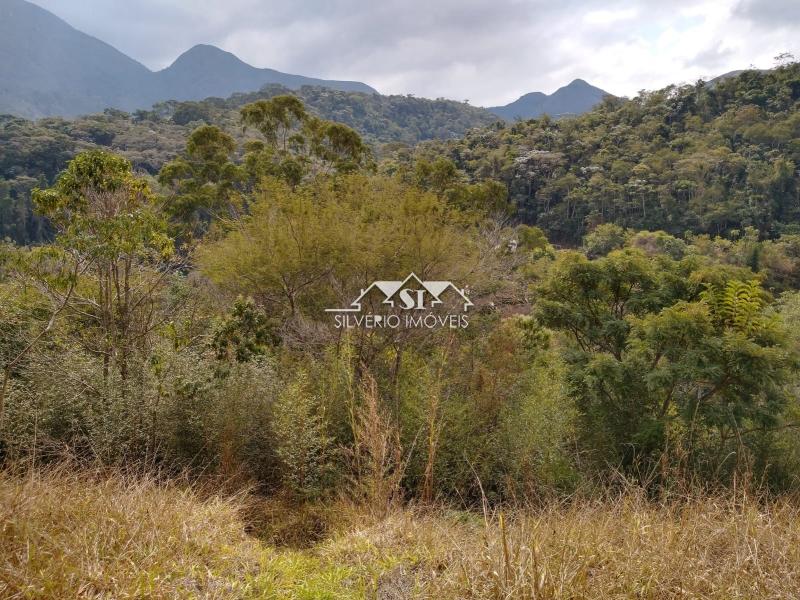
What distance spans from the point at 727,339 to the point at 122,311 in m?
6.10

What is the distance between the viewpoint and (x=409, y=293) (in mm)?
6777

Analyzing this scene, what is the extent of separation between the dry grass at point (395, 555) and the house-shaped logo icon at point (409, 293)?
3.81m

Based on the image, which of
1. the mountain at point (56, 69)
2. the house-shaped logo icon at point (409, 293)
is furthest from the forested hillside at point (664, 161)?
the mountain at point (56, 69)

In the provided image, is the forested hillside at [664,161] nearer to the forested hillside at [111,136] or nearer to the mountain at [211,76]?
the forested hillside at [111,136]

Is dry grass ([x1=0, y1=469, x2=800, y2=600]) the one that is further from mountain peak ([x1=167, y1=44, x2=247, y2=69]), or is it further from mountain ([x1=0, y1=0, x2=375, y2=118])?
mountain peak ([x1=167, y1=44, x2=247, y2=69])

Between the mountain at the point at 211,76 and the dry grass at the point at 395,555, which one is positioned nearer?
the dry grass at the point at 395,555

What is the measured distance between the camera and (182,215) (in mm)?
16750

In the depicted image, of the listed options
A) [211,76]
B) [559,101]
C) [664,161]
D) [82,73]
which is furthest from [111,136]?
[559,101]

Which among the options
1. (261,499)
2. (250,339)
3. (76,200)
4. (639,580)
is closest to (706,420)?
(639,580)

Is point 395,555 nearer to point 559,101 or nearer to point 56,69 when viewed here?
point 56,69

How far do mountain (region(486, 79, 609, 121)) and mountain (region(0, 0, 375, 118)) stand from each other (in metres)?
59.3

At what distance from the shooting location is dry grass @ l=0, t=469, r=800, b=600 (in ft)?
6.68

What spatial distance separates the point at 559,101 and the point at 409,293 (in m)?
184

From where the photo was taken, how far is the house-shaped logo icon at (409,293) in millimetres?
6691
